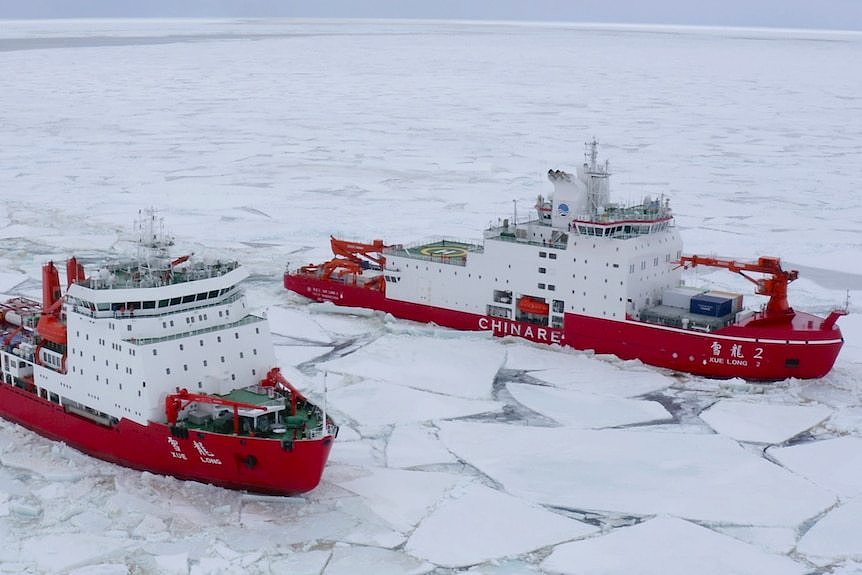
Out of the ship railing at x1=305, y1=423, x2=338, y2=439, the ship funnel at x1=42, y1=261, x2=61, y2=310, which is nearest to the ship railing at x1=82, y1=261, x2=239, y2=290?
the ship funnel at x1=42, y1=261, x2=61, y2=310

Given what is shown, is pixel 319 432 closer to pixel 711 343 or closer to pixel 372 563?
pixel 372 563

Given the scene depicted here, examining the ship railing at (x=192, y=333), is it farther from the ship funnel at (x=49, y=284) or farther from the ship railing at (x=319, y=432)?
the ship funnel at (x=49, y=284)

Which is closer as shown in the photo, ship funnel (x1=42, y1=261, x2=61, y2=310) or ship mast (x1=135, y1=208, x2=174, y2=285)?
ship mast (x1=135, y1=208, x2=174, y2=285)

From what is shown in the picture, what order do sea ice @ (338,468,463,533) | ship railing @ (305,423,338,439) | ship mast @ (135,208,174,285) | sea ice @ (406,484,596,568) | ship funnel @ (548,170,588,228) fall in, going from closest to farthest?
sea ice @ (406,484,596,568)
sea ice @ (338,468,463,533)
ship railing @ (305,423,338,439)
ship mast @ (135,208,174,285)
ship funnel @ (548,170,588,228)

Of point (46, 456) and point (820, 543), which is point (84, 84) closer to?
point (46, 456)

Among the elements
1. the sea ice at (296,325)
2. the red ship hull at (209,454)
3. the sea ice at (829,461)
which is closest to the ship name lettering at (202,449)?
the red ship hull at (209,454)

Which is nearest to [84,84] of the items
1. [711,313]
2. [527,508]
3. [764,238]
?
[764,238]

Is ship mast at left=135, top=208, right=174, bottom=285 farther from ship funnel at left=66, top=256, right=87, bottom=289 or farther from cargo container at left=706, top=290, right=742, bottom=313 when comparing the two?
cargo container at left=706, top=290, right=742, bottom=313
